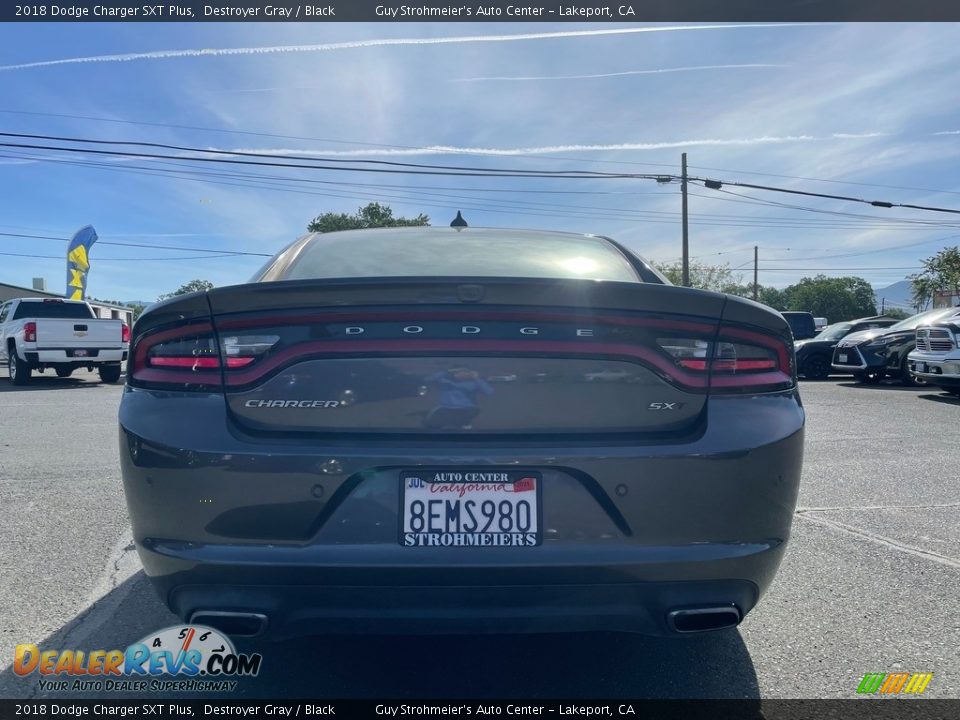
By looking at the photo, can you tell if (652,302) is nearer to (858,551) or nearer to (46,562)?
(858,551)

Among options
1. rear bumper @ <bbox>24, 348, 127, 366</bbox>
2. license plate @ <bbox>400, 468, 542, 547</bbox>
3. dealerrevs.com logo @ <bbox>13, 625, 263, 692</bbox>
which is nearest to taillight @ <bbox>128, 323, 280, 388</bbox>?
license plate @ <bbox>400, 468, 542, 547</bbox>

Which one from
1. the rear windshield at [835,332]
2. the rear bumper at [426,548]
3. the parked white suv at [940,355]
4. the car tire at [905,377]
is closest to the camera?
the rear bumper at [426,548]

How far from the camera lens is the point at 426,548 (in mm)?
2033

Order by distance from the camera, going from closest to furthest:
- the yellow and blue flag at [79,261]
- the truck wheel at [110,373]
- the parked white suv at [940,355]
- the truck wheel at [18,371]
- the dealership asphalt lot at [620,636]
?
the dealership asphalt lot at [620,636]
the parked white suv at [940,355]
the truck wheel at [18,371]
the truck wheel at [110,373]
the yellow and blue flag at [79,261]

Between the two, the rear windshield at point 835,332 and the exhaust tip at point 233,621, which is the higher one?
the rear windshield at point 835,332

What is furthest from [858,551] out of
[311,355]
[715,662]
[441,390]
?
[311,355]

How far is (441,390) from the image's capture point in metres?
2.10

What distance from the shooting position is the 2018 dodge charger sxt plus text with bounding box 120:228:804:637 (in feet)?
6.70

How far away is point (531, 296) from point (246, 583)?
1145 millimetres

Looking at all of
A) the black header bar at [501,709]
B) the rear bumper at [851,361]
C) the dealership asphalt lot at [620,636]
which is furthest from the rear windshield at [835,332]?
the black header bar at [501,709]

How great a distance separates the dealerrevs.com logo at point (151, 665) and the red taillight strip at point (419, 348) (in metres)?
1.00

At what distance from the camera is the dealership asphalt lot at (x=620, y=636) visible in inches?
97.3

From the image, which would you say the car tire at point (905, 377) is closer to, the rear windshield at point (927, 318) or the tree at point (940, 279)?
the rear windshield at point (927, 318)

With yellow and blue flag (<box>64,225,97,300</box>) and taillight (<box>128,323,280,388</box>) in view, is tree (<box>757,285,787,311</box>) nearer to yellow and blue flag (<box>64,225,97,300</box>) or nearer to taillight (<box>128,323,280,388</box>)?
yellow and blue flag (<box>64,225,97,300</box>)
